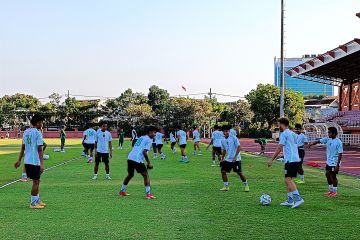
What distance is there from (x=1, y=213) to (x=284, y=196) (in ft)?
21.4

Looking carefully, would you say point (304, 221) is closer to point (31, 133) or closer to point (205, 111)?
point (31, 133)

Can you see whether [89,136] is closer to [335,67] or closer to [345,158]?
[345,158]

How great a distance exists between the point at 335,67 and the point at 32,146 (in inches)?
1772

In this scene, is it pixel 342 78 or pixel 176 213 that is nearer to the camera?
pixel 176 213

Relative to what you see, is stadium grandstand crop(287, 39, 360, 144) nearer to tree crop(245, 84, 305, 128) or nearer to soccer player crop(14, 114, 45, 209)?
tree crop(245, 84, 305, 128)

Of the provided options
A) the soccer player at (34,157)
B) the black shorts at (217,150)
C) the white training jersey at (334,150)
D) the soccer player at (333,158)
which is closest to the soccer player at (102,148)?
the soccer player at (34,157)

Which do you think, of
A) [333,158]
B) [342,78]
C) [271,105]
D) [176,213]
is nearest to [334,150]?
[333,158]

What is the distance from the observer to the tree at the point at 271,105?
76062 millimetres

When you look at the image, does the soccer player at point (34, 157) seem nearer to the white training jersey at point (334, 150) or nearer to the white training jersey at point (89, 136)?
the white training jersey at point (334, 150)

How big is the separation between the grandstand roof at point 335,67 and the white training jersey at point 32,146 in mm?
32703

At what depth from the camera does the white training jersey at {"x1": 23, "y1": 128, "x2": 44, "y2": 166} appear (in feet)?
34.6

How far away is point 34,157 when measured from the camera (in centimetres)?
1055

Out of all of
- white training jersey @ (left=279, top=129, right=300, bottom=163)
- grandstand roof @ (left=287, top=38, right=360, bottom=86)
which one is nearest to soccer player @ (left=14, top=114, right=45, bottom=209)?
white training jersey @ (left=279, top=129, right=300, bottom=163)

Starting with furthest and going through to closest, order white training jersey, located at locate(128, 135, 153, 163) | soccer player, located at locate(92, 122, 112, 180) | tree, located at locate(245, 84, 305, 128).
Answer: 1. tree, located at locate(245, 84, 305, 128)
2. soccer player, located at locate(92, 122, 112, 180)
3. white training jersey, located at locate(128, 135, 153, 163)
